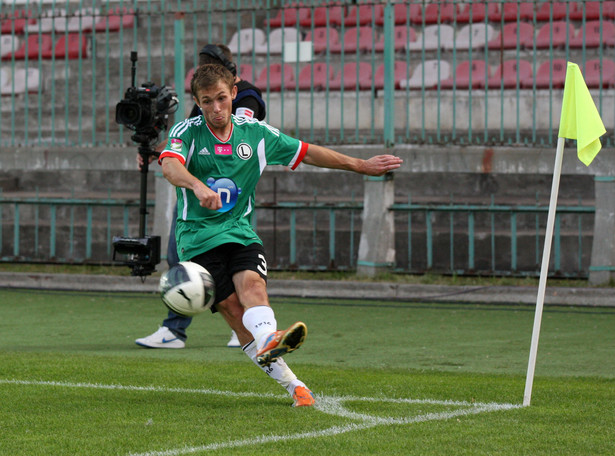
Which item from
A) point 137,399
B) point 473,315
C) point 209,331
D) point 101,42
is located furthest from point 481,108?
point 137,399

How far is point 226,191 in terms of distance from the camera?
6.24 metres

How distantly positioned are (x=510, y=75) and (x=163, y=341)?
369 inches

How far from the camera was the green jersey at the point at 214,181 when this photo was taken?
6.21 meters

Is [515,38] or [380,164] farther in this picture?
[515,38]

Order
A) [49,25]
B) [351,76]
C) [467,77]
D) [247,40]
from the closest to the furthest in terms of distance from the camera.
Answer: [467,77]
[351,76]
[247,40]
[49,25]

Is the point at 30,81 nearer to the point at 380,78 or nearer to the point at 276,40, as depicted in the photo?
the point at 276,40

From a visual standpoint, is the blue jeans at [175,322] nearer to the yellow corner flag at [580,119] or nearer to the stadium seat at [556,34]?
the yellow corner flag at [580,119]

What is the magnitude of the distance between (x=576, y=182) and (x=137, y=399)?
38.5ft

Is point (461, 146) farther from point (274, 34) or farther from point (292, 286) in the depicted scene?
point (274, 34)

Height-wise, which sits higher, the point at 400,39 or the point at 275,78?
the point at 400,39

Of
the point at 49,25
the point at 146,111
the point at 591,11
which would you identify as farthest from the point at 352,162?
the point at 49,25

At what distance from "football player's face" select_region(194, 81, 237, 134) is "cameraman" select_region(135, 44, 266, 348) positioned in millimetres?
1321

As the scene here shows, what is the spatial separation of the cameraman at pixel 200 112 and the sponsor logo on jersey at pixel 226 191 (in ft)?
4.89

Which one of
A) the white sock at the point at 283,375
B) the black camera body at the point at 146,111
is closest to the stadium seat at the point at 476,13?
the black camera body at the point at 146,111
